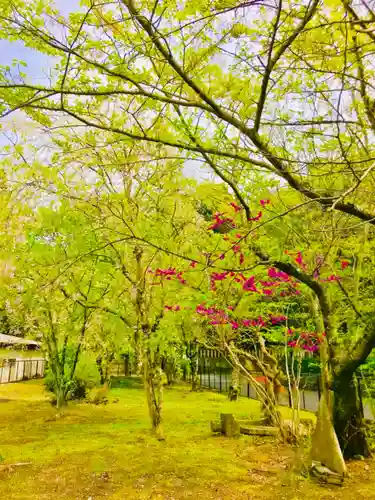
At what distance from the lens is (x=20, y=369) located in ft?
82.2

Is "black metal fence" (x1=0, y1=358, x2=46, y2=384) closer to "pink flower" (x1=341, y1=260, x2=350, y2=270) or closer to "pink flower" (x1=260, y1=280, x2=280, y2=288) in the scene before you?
"pink flower" (x1=260, y1=280, x2=280, y2=288)

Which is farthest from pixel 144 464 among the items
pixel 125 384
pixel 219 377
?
pixel 125 384

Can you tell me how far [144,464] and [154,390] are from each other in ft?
7.48

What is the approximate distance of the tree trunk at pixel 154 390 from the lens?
8.88 meters

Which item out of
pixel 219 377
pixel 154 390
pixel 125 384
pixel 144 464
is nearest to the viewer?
pixel 144 464

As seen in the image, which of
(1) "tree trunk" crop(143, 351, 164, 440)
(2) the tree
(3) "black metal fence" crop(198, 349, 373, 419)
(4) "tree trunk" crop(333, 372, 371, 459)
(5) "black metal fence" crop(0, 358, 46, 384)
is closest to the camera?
(2) the tree

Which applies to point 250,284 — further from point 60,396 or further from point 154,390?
point 60,396

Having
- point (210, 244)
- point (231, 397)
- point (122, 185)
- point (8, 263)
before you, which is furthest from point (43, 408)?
point (210, 244)

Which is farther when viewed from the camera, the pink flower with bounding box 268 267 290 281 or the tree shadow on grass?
the tree shadow on grass

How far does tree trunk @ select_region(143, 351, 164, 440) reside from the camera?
888 cm

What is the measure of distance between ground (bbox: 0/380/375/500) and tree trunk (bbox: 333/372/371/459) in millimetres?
257

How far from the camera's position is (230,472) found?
6555 millimetres

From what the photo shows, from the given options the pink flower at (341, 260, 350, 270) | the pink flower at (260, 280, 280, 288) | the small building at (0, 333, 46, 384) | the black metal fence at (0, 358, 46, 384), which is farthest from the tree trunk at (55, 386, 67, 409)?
the black metal fence at (0, 358, 46, 384)

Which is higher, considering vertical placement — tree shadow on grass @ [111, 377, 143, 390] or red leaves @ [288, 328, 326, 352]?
red leaves @ [288, 328, 326, 352]
